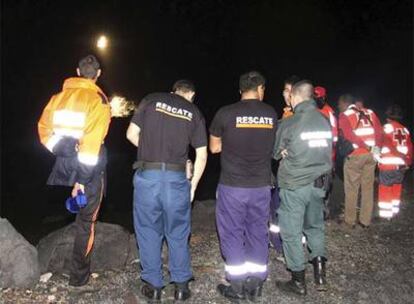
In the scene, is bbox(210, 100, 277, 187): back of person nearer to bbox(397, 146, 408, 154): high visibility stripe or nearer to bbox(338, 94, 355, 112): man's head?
bbox(338, 94, 355, 112): man's head

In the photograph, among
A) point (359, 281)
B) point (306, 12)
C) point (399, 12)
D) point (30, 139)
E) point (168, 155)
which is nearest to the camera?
point (168, 155)

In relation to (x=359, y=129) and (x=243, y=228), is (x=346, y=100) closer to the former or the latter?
(x=359, y=129)

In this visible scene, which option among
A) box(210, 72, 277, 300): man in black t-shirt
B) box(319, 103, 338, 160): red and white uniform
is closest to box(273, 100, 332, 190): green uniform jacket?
box(210, 72, 277, 300): man in black t-shirt

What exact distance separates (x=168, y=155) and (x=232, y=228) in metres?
1.05

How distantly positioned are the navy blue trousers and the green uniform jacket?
1.14m

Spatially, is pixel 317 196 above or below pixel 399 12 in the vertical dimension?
below

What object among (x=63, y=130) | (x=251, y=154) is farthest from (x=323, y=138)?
(x=63, y=130)

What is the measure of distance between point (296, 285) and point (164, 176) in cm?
189

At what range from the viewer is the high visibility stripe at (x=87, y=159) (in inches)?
180

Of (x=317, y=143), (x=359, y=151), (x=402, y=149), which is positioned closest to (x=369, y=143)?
(x=359, y=151)

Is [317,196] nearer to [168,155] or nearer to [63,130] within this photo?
[168,155]

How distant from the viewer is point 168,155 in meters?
4.58

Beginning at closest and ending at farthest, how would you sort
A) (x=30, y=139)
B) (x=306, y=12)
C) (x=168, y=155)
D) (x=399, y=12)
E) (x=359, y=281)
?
(x=168, y=155)
(x=359, y=281)
(x=30, y=139)
(x=399, y=12)
(x=306, y=12)

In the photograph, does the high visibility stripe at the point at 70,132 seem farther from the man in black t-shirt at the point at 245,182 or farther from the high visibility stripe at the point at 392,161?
the high visibility stripe at the point at 392,161
